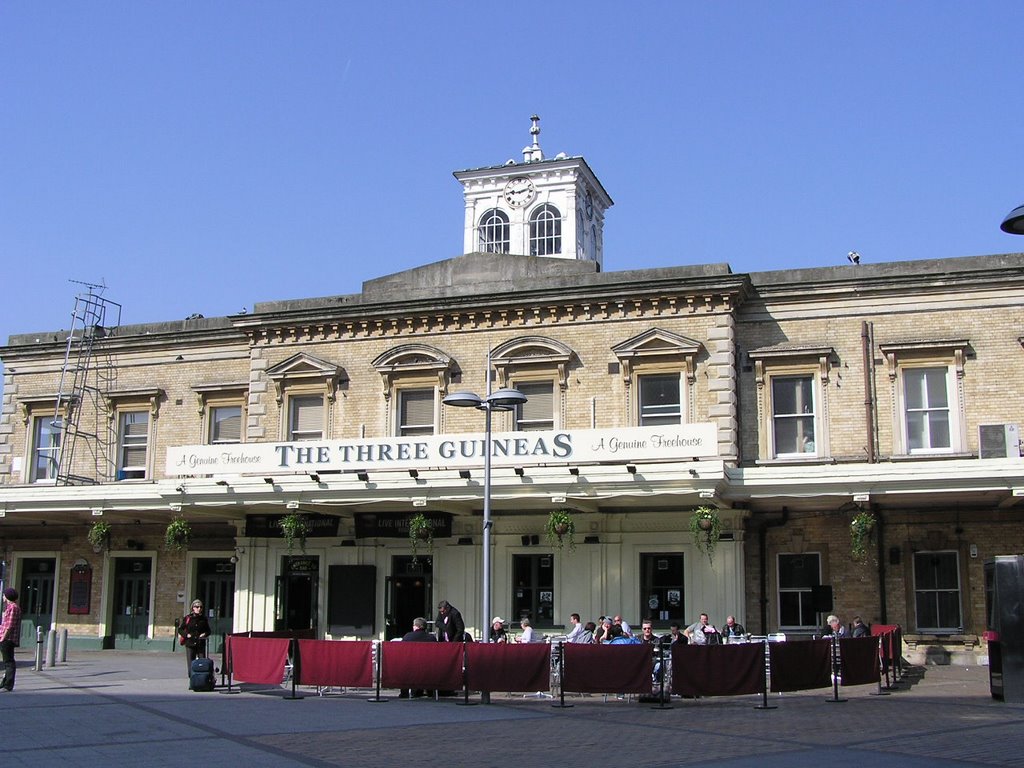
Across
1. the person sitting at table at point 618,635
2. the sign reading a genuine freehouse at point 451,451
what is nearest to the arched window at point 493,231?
the sign reading a genuine freehouse at point 451,451

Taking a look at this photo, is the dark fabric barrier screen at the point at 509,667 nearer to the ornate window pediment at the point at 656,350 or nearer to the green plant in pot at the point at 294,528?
the green plant in pot at the point at 294,528

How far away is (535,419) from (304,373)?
5977 millimetres

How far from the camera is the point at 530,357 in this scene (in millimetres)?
26250

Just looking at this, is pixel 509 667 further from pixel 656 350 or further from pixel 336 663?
pixel 656 350

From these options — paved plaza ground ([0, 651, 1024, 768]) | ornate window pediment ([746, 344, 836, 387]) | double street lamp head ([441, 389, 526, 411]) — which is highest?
ornate window pediment ([746, 344, 836, 387])

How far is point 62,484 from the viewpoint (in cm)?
2991

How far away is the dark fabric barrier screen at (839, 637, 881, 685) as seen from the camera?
17938 millimetres

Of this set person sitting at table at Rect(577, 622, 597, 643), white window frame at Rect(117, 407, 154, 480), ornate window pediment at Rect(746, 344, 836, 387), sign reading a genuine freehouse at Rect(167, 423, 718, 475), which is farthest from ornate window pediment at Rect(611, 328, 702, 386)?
white window frame at Rect(117, 407, 154, 480)

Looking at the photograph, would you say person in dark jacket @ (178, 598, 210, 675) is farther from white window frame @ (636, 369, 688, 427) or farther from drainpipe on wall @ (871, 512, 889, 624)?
drainpipe on wall @ (871, 512, 889, 624)

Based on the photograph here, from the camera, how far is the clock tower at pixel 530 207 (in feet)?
181

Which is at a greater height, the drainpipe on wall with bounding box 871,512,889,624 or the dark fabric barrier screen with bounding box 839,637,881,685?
the drainpipe on wall with bounding box 871,512,889,624

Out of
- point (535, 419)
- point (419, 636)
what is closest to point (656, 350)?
point (535, 419)

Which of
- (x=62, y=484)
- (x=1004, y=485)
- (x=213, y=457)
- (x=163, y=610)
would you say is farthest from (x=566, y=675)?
(x=62, y=484)

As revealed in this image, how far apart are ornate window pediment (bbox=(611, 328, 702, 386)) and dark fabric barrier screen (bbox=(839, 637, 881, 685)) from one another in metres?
8.08
